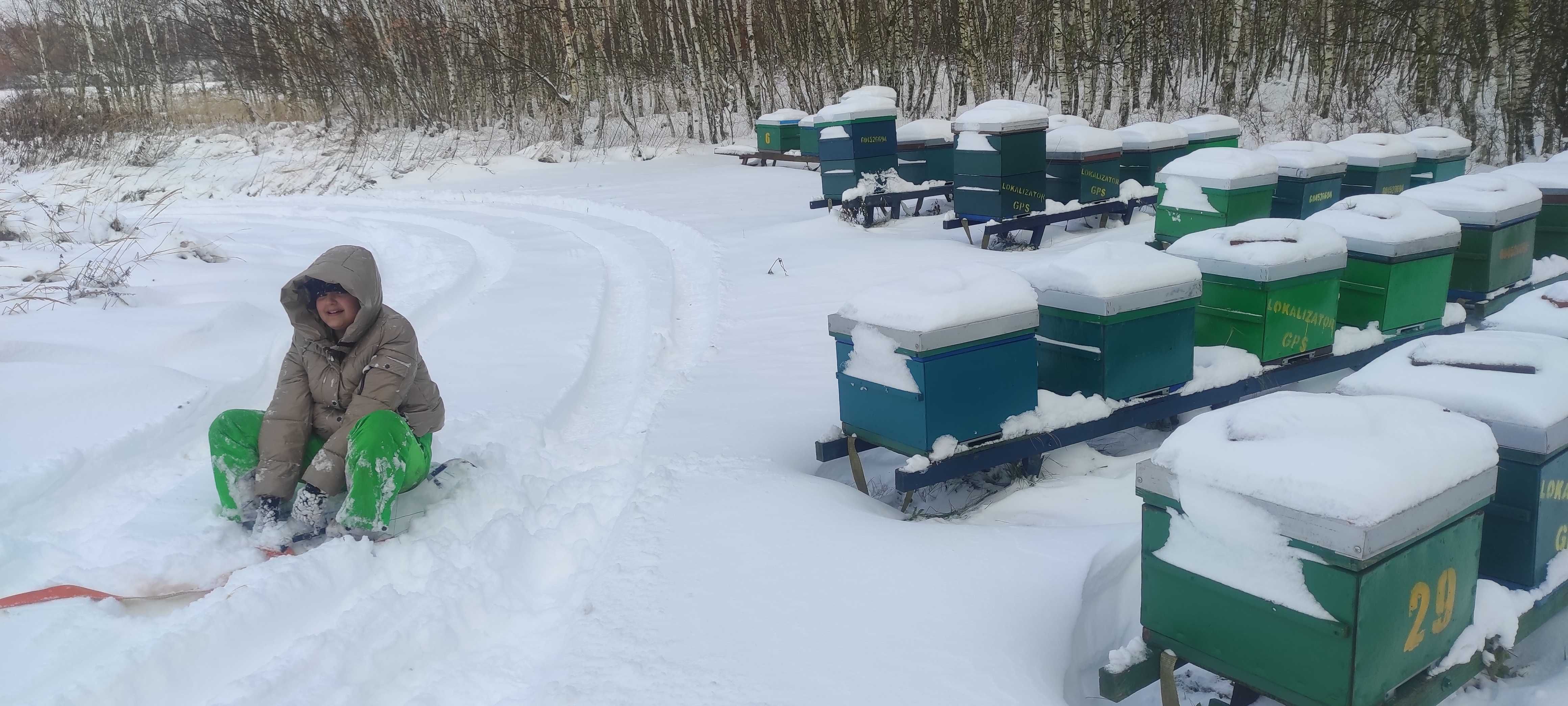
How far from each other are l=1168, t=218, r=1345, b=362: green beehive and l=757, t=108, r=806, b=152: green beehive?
9908mm

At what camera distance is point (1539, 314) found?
3701 millimetres

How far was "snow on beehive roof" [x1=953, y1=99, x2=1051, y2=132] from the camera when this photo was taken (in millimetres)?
8438

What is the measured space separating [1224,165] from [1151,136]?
2.60m

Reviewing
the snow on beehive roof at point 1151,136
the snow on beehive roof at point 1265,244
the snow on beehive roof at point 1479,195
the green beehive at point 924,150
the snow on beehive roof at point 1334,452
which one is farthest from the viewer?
the green beehive at point 924,150

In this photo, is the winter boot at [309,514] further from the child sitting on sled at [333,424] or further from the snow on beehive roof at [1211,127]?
the snow on beehive roof at [1211,127]

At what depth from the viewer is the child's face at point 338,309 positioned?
3.86 metres

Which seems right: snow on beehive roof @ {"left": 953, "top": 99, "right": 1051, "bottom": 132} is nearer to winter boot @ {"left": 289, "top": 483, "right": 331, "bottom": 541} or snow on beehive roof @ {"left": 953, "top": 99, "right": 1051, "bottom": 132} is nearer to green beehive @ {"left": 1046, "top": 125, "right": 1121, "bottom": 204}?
green beehive @ {"left": 1046, "top": 125, "right": 1121, "bottom": 204}

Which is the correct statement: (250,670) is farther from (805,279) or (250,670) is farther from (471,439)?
(805,279)

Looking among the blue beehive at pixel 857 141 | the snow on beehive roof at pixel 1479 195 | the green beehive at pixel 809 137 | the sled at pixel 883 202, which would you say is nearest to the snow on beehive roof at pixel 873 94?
the blue beehive at pixel 857 141

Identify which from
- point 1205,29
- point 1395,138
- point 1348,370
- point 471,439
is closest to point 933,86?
point 1205,29

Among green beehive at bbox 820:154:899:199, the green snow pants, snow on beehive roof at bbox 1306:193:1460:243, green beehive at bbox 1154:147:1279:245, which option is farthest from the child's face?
green beehive at bbox 820:154:899:199

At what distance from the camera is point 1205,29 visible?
63.2 feet

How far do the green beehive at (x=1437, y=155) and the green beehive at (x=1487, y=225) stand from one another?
261cm

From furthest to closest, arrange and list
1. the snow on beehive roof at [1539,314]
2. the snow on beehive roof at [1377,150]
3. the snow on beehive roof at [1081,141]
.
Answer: the snow on beehive roof at [1081,141] < the snow on beehive roof at [1377,150] < the snow on beehive roof at [1539,314]
